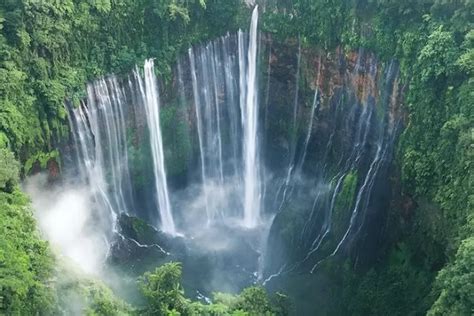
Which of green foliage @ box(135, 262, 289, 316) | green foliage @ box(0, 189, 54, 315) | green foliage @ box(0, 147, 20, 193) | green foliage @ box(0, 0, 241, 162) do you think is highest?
green foliage @ box(0, 0, 241, 162)

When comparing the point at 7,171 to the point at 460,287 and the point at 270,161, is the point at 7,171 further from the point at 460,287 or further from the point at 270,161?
the point at 270,161

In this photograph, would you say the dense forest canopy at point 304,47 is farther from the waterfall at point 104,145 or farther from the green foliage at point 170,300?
the waterfall at point 104,145

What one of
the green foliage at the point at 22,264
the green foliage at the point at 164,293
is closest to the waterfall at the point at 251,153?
the green foliage at the point at 164,293

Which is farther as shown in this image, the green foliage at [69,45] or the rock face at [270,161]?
the rock face at [270,161]

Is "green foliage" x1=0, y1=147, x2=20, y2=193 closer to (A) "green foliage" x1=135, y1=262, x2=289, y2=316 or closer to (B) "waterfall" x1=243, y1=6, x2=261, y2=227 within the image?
(A) "green foliage" x1=135, y1=262, x2=289, y2=316

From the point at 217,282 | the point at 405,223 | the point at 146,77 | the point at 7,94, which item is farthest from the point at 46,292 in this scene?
the point at 405,223

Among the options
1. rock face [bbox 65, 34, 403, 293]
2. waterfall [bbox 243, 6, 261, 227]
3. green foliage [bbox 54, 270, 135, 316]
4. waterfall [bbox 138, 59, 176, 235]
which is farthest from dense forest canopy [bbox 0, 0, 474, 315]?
waterfall [bbox 243, 6, 261, 227]

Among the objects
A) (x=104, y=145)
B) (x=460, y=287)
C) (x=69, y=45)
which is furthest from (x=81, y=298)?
(x=69, y=45)
